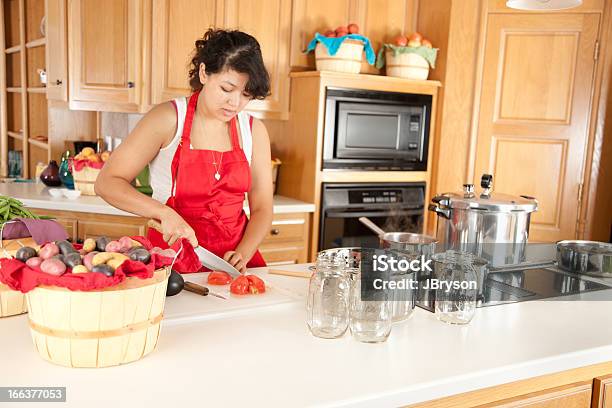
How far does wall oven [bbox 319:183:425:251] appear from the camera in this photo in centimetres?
339

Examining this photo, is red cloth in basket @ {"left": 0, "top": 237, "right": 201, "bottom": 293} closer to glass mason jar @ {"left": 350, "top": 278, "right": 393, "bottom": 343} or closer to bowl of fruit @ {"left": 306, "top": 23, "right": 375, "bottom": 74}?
glass mason jar @ {"left": 350, "top": 278, "right": 393, "bottom": 343}

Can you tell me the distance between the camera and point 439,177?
366cm

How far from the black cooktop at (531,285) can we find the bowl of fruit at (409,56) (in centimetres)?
188

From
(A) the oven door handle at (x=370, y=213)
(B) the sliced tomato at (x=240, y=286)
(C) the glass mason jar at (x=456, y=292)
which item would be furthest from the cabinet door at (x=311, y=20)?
(C) the glass mason jar at (x=456, y=292)

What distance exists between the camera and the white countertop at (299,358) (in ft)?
3.26

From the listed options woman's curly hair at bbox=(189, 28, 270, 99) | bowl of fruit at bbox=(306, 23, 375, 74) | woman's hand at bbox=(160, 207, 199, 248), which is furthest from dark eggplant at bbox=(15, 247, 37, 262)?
bowl of fruit at bbox=(306, 23, 375, 74)

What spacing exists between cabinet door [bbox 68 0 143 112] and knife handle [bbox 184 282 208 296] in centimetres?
192

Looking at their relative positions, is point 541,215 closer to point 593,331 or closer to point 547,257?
point 547,257

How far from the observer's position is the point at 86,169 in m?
3.16

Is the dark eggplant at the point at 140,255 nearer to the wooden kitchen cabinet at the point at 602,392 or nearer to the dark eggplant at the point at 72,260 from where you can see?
the dark eggplant at the point at 72,260

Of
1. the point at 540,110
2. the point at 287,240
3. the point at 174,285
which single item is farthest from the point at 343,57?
the point at 174,285

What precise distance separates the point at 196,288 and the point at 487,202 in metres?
0.87

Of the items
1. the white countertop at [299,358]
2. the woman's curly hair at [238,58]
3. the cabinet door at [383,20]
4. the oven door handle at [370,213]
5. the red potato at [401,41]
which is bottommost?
the oven door handle at [370,213]

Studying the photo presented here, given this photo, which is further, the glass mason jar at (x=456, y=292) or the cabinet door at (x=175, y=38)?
the cabinet door at (x=175, y=38)
